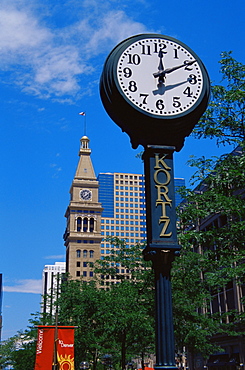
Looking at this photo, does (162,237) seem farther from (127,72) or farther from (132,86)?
(127,72)

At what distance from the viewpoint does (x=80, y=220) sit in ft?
396

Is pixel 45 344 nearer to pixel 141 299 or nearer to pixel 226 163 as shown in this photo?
pixel 226 163

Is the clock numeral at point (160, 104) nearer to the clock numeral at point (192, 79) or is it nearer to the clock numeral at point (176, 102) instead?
the clock numeral at point (176, 102)

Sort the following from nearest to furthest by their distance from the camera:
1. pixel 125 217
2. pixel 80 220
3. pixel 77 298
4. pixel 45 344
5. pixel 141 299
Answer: pixel 45 344 < pixel 141 299 < pixel 77 298 < pixel 80 220 < pixel 125 217

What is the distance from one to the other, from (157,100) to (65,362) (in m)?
12.0

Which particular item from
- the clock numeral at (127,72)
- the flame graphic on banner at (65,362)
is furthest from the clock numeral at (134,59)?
the flame graphic on banner at (65,362)

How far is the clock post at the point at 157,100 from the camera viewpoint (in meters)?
5.24

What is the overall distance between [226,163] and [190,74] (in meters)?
6.23

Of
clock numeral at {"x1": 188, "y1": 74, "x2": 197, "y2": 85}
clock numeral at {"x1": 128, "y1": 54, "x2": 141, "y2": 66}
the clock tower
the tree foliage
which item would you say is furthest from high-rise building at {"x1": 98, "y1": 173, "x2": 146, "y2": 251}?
clock numeral at {"x1": 128, "y1": 54, "x2": 141, "y2": 66}

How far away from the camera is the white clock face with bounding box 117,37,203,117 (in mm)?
5574

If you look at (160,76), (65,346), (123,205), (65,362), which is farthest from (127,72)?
(123,205)

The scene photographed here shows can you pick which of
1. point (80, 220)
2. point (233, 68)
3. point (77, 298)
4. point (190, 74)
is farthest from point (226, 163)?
point (80, 220)

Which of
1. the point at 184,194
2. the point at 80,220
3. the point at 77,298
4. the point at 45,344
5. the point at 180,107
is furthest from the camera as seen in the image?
the point at 80,220

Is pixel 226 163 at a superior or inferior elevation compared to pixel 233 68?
inferior
